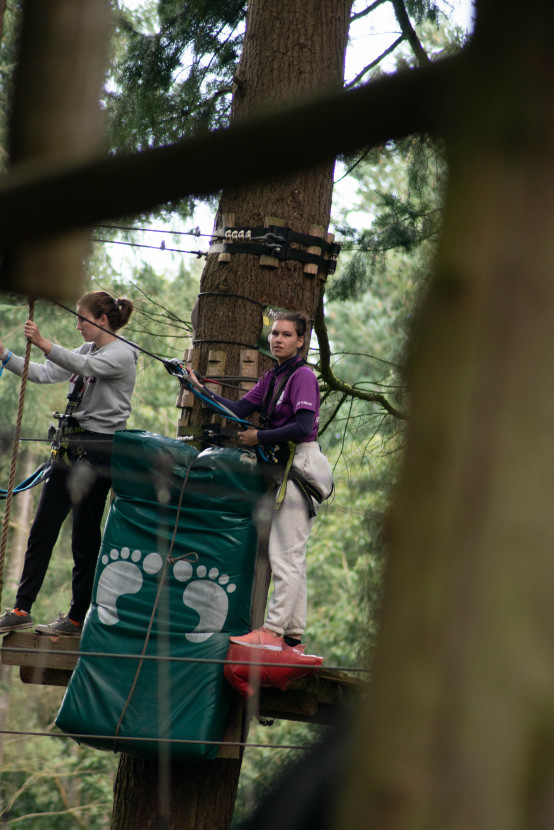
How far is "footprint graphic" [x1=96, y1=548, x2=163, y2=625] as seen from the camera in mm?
3791

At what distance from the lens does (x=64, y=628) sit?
4039mm

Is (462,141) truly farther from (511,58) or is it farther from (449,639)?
(449,639)

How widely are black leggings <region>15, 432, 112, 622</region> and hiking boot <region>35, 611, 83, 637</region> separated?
32 millimetres

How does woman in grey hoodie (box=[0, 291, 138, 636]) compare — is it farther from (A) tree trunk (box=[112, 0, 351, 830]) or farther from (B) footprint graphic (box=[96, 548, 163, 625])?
(A) tree trunk (box=[112, 0, 351, 830])

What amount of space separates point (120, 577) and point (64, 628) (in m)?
0.45

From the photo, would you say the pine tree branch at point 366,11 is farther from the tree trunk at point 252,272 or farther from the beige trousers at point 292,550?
the beige trousers at point 292,550

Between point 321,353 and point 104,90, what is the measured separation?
5.01 metres

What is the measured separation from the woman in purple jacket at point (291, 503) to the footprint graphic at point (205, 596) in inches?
4.9

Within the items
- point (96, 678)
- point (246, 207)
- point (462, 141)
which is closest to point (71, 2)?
point (462, 141)

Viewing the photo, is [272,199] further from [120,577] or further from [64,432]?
[120,577]

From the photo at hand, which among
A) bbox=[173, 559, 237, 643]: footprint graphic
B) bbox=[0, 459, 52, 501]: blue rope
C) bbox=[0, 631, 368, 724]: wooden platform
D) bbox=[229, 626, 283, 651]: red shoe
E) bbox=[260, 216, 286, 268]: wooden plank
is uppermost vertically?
bbox=[260, 216, 286, 268]: wooden plank

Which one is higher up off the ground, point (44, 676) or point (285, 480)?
point (285, 480)

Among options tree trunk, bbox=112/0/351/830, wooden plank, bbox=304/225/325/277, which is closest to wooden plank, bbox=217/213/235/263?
tree trunk, bbox=112/0/351/830

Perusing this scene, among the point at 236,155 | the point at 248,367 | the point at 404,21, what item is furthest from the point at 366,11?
the point at 236,155
